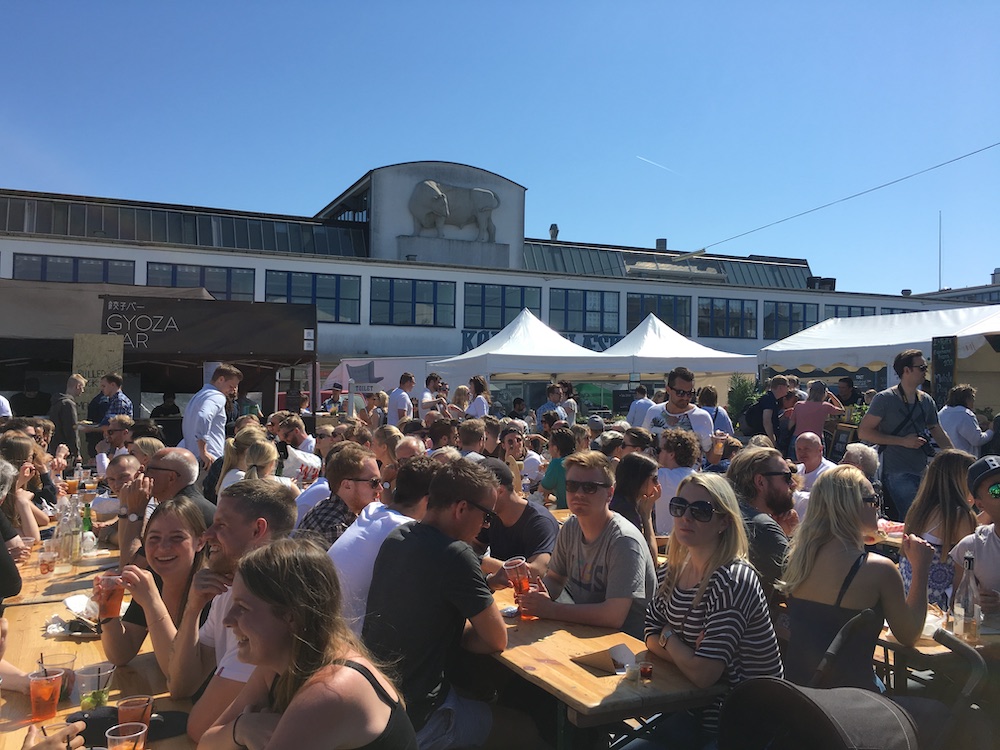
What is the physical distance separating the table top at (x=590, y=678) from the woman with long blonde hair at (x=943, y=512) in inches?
68.9

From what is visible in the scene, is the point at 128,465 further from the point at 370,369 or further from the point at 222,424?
the point at 370,369

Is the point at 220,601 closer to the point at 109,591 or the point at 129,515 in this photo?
the point at 109,591

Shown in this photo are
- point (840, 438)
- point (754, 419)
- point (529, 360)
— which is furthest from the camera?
point (529, 360)

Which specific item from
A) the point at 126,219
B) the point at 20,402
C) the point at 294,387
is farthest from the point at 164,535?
→ the point at 126,219

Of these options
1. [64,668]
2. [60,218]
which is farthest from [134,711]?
[60,218]

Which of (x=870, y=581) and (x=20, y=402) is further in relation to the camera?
(x=20, y=402)

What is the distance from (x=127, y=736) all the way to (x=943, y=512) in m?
3.88

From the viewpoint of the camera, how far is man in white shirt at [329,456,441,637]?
10.3 feet

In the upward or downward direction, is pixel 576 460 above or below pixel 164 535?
above

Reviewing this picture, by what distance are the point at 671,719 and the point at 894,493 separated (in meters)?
A: 4.78

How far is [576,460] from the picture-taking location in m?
3.89

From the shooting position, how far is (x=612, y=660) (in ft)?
9.79

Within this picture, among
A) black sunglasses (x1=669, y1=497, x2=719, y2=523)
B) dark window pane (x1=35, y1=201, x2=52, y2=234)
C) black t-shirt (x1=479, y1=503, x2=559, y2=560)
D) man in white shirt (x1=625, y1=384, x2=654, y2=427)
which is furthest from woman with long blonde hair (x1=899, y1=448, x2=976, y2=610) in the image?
dark window pane (x1=35, y1=201, x2=52, y2=234)

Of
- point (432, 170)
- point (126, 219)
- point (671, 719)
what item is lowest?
point (671, 719)
